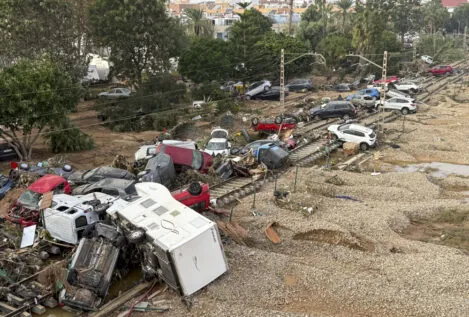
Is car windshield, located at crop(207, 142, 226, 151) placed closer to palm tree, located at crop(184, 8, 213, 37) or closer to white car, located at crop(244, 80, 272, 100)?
white car, located at crop(244, 80, 272, 100)

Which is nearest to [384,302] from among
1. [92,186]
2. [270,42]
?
[92,186]

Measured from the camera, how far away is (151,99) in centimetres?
3869

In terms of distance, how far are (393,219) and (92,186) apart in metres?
12.2

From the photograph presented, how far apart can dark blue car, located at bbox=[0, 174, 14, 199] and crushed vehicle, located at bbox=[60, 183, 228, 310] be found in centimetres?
894

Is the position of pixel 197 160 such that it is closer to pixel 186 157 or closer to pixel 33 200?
pixel 186 157

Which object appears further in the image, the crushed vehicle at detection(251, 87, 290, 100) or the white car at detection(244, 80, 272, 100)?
the white car at detection(244, 80, 272, 100)

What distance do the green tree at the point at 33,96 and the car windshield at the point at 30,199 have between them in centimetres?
809

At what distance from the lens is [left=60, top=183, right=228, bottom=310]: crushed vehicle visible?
1266 centimetres

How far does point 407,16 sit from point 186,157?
77.5 metres

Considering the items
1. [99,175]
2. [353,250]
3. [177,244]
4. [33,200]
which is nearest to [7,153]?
[99,175]

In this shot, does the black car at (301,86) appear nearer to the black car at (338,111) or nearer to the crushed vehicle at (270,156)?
the black car at (338,111)

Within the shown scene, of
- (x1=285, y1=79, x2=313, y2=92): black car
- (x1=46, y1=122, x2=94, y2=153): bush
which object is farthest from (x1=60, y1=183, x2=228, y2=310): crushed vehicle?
(x1=285, y1=79, x2=313, y2=92): black car

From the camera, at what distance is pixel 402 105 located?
128ft

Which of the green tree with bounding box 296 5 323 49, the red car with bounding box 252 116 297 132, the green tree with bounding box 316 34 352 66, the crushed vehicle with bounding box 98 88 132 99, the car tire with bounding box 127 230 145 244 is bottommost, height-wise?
the red car with bounding box 252 116 297 132
